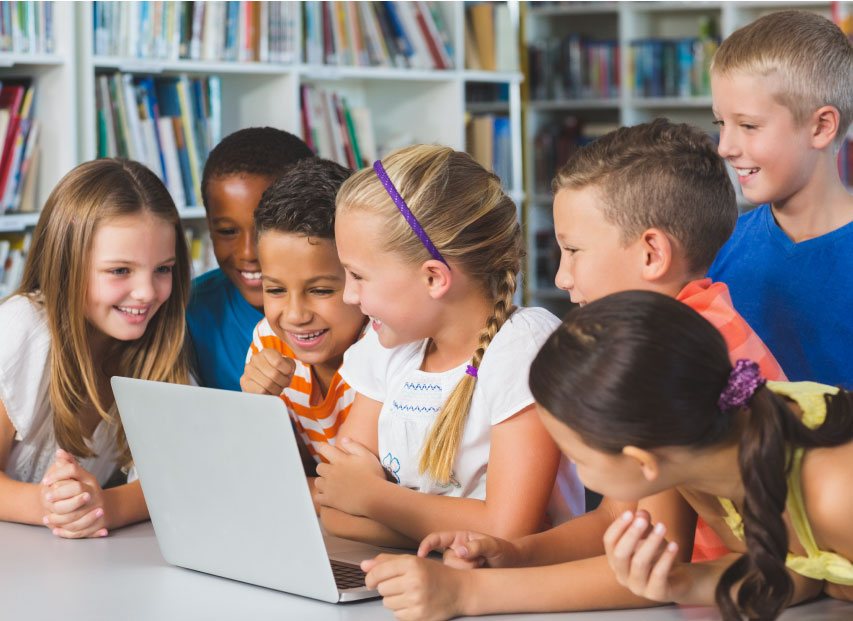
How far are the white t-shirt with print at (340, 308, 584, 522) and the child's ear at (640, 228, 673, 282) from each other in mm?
155

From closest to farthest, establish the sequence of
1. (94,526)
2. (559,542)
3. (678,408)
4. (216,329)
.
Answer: (678,408)
(559,542)
(94,526)
(216,329)

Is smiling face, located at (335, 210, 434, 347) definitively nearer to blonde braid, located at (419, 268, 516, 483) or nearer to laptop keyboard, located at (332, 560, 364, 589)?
blonde braid, located at (419, 268, 516, 483)

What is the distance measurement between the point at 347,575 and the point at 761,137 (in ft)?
2.70

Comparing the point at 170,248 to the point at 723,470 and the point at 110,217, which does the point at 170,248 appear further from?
the point at 723,470

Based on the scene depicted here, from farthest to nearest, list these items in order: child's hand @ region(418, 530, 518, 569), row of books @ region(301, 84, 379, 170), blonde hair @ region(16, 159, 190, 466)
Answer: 1. row of books @ region(301, 84, 379, 170)
2. blonde hair @ region(16, 159, 190, 466)
3. child's hand @ region(418, 530, 518, 569)

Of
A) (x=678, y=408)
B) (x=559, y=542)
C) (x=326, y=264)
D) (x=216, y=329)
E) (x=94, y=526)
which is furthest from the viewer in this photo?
(x=216, y=329)

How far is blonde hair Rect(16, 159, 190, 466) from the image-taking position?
1.59 metres

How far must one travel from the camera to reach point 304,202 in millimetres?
1510

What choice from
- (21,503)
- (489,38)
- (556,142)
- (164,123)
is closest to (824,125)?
(21,503)

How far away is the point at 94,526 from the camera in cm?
135

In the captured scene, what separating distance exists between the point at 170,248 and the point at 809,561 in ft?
3.66

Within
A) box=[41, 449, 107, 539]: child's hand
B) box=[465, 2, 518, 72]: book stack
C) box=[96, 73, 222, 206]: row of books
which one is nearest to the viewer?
box=[41, 449, 107, 539]: child's hand

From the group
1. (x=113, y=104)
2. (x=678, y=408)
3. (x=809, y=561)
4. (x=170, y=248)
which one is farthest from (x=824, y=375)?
(x=113, y=104)

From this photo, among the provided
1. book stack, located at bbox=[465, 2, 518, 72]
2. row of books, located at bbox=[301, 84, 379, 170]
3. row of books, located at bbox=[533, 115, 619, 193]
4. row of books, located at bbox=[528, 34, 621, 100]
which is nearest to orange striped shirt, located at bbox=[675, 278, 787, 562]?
row of books, located at bbox=[301, 84, 379, 170]
